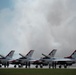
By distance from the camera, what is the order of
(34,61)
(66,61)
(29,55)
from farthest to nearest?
(29,55) < (34,61) < (66,61)

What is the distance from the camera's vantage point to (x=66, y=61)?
134 metres

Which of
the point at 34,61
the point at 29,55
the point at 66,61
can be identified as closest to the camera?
the point at 66,61

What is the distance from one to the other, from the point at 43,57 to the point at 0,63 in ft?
71.6

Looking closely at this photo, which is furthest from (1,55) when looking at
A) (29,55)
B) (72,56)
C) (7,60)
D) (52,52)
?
(72,56)

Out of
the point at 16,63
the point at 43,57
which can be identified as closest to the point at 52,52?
the point at 43,57

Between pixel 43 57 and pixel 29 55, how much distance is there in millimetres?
14492

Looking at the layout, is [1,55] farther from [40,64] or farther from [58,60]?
[58,60]

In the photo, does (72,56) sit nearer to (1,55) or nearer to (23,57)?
(23,57)

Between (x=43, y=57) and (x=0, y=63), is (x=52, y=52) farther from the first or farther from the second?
(x=0, y=63)

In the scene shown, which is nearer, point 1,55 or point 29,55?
point 1,55

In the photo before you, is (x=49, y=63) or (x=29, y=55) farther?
(x=29, y=55)

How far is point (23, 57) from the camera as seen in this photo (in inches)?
5709

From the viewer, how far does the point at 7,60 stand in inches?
5674

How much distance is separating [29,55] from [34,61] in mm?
10091
